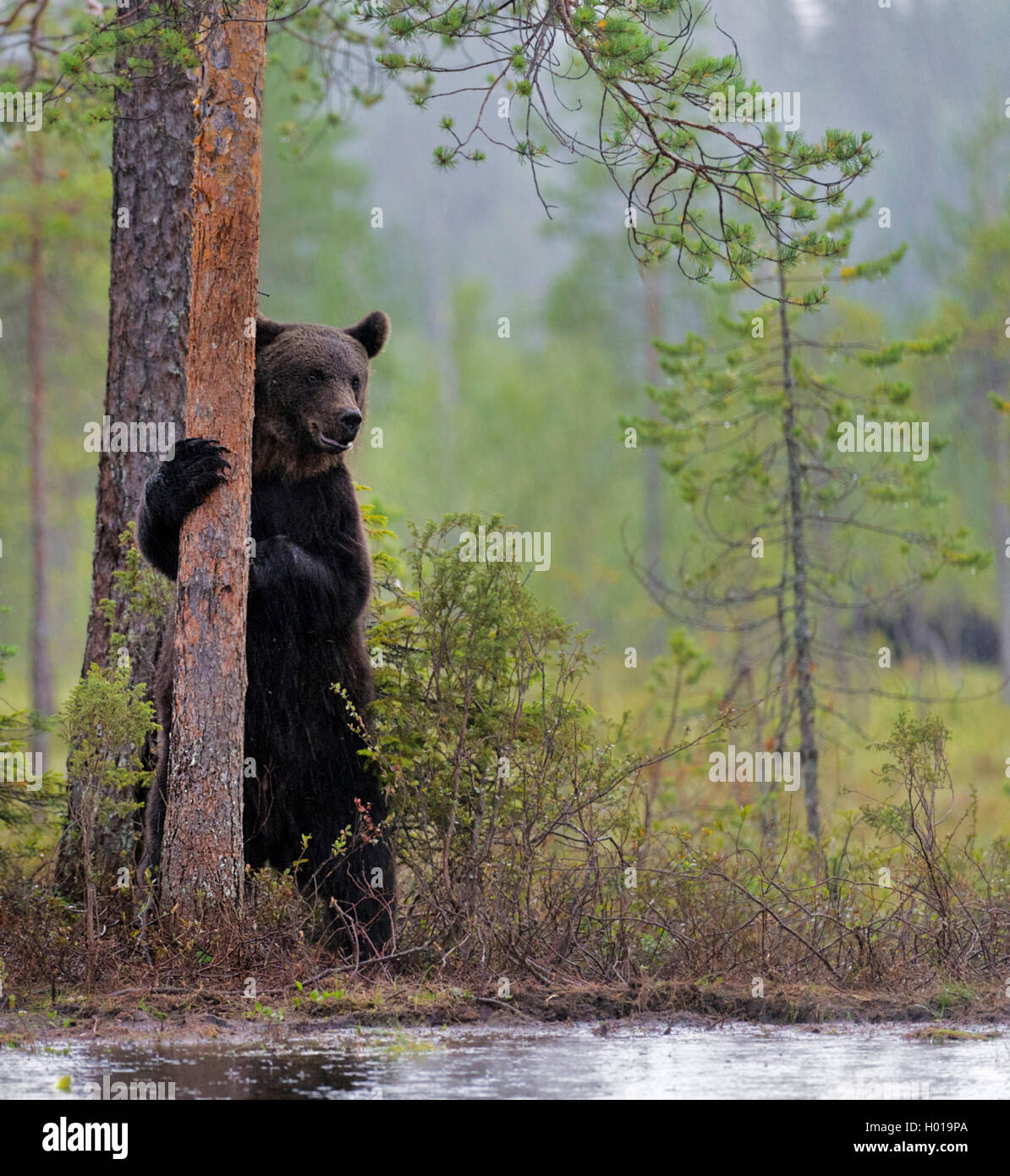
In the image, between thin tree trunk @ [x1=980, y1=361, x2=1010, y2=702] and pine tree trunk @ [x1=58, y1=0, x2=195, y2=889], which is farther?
thin tree trunk @ [x1=980, y1=361, x2=1010, y2=702]

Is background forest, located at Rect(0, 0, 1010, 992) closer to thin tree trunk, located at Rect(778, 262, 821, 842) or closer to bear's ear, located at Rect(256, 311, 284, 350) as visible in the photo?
thin tree trunk, located at Rect(778, 262, 821, 842)

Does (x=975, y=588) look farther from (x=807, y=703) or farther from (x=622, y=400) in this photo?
(x=807, y=703)

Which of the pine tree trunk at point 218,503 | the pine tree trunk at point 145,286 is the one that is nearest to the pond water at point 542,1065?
the pine tree trunk at point 218,503

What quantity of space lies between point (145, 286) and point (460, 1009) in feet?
16.1

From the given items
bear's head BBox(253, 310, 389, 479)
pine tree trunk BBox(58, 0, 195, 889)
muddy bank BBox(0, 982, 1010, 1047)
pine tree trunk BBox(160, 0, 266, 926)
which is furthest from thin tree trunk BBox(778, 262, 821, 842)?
pine tree trunk BBox(160, 0, 266, 926)

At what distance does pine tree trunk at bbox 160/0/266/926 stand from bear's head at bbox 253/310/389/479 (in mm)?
604

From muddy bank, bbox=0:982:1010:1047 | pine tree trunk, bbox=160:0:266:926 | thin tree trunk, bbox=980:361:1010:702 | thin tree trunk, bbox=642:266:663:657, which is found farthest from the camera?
thin tree trunk, bbox=642:266:663:657

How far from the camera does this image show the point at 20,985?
6219 mm

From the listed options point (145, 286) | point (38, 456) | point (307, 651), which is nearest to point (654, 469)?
point (38, 456)

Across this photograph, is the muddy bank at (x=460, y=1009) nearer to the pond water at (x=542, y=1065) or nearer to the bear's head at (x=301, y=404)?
the pond water at (x=542, y=1065)

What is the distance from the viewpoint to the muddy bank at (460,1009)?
5.68 m

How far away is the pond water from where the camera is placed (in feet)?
15.6

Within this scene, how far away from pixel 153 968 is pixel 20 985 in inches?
27.0
